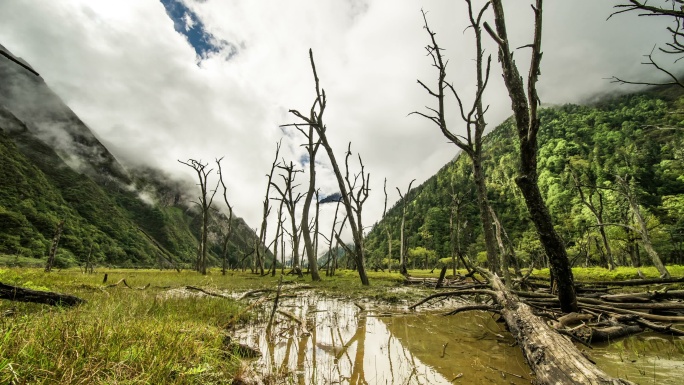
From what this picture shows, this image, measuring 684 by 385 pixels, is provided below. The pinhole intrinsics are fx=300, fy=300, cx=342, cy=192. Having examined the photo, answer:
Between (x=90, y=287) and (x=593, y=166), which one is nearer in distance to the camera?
(x=90, y=287)

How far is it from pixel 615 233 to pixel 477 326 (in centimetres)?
3714

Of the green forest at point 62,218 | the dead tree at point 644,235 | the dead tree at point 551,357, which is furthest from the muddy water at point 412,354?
the green forest at point 62,218

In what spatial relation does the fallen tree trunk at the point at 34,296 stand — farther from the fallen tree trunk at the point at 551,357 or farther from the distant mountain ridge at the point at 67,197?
the distant mountain ridge at the point at 67,197

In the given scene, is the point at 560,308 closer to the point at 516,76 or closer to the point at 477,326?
the point at 477,326

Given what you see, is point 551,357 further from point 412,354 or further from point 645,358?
point 645,358

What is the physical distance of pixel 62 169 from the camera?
386 ft

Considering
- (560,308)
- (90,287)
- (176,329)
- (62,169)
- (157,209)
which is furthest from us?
(157,209)

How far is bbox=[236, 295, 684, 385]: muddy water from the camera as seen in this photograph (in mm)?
3693

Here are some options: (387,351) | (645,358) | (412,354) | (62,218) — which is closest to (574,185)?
(645,358)

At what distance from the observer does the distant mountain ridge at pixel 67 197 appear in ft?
240

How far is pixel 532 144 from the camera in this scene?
452 centimetres

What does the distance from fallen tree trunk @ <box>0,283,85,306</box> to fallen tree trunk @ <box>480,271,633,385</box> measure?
7.02 meters

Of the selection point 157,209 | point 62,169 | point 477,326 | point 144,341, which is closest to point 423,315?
point 477,326

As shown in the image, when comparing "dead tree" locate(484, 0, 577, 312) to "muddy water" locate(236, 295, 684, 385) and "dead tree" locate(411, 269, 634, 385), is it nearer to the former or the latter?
"dead tree" locate(411, 269, 634, 385)
